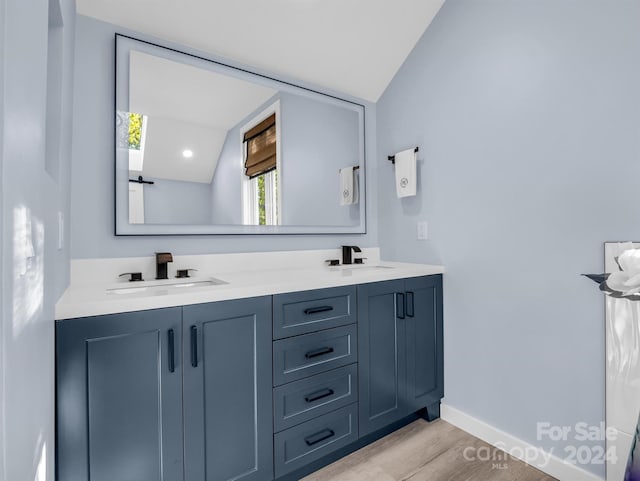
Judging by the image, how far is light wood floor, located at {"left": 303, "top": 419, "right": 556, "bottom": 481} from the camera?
1539 millimetres

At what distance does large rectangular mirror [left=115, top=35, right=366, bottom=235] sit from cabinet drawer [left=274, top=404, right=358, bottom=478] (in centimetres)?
103

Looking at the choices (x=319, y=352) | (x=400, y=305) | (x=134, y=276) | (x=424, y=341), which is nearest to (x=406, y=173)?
(x=400, y=305)

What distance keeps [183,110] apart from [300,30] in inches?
31.9

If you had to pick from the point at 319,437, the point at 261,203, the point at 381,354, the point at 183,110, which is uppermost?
the point at 183,110

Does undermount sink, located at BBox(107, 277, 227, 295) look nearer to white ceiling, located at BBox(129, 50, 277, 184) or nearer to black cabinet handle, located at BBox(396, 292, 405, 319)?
white ceiling, located at BBox(129, 50, 277, 184)

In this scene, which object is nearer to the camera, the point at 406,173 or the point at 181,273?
the point at 181,273

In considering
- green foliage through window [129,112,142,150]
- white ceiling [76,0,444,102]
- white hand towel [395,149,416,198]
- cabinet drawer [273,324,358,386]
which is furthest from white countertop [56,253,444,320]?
white ceiling [76,0,444,102]

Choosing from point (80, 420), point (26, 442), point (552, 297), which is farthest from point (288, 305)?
point (552, 297)

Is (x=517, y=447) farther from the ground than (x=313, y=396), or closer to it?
closer to it

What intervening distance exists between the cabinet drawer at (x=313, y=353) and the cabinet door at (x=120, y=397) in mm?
398

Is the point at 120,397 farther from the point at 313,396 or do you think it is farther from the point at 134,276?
the point at 313,396

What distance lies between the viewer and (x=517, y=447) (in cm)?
168

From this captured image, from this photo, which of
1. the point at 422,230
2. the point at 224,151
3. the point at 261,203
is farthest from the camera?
the point at 422,230

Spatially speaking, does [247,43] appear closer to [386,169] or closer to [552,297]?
[386,169]
